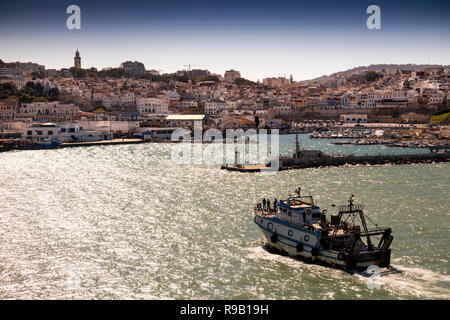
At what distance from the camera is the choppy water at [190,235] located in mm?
8828

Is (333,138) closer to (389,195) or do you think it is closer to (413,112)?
(413,112)

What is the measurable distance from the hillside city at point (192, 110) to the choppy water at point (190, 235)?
65.9 ft

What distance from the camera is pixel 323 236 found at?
9953mm

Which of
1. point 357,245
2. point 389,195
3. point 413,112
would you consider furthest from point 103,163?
point 413,112

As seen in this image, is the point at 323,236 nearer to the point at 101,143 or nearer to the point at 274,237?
the point at 274,237

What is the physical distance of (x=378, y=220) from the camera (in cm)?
1273

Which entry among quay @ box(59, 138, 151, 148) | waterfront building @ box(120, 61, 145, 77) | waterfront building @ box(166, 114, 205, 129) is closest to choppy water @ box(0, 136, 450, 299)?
quay @ box(59, 138, 151, 148)

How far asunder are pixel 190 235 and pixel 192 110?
46.0 m

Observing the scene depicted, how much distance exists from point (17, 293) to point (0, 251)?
2575 mm

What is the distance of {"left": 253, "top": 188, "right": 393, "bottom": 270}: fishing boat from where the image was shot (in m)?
9.58

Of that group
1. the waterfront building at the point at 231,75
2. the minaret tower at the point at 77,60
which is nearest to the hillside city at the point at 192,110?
the minaret tower at the point at 77,60
